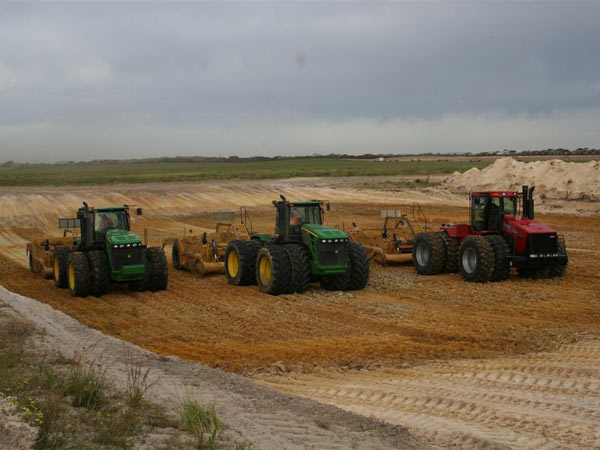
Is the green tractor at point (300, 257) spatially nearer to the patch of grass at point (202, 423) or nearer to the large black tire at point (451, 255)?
the large black tire at point (451, 255)

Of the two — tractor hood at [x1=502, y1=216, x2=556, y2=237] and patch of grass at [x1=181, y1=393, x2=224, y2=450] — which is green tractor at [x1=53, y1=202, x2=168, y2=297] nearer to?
tractor hood at [x1=502, y1=216, x2=556, y2=237]

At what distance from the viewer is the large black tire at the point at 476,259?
53.5 ft

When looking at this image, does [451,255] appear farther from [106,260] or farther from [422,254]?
[106,260]

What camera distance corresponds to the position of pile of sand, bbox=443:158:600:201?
38969 mm

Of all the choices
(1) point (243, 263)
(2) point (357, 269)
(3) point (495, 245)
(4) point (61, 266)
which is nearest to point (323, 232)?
(2) point (357, 269)

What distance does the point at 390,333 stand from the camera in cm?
1185

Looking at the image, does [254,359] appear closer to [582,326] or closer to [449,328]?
[449,328]

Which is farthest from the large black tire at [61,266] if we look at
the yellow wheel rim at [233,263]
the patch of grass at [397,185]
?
the patch of grass at [397,185]

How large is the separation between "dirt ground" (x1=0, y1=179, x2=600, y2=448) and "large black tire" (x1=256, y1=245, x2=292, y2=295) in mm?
290

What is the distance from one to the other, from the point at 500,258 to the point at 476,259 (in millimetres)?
576

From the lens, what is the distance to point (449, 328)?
12.1 metres

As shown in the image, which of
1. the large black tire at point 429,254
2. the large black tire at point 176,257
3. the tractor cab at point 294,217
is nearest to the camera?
the tractor cab at point 294,217

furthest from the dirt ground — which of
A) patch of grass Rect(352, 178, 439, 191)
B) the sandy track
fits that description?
patch of grass Rect(352, 178, 439, 191)

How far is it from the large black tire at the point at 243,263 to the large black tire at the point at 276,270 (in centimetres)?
86
